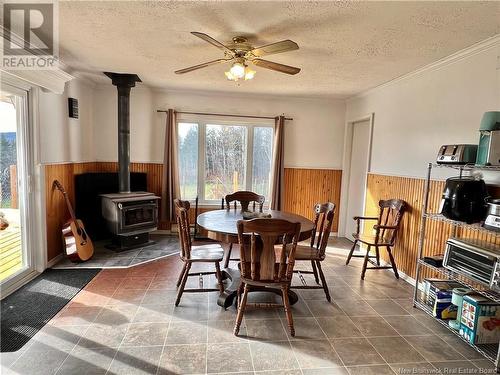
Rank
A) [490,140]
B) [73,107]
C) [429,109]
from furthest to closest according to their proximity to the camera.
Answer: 1. [73,107]
2. [429,109]
3. [490,140]

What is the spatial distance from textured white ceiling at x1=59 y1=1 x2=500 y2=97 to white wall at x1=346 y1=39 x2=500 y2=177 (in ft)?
0.66

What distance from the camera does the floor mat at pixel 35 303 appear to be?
2.18 metres

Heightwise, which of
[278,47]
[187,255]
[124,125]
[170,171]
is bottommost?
[187,255]

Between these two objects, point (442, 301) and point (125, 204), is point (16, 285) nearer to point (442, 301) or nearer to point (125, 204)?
point (125, 204)

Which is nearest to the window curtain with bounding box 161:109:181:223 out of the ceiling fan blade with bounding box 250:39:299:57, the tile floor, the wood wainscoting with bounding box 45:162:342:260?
the wood wainscoting with bounding box 45:162:342:260

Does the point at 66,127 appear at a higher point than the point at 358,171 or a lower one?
higher

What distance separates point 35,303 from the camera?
2.62m

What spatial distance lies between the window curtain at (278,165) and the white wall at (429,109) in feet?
4.50

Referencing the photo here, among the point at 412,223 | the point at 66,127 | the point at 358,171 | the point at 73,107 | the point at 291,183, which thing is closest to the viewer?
the point at 412,223

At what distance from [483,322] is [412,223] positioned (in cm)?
137

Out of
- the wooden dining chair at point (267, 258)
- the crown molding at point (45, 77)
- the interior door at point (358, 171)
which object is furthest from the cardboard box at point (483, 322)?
the crown molding at point (45, 77)
